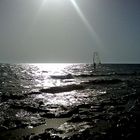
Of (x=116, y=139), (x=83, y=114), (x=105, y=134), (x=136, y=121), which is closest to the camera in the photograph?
(x=116, y=139)

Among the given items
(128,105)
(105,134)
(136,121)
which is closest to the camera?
(105,134)

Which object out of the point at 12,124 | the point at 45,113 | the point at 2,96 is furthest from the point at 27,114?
the point at 2,96

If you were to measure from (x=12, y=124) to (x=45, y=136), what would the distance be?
21.8 ft

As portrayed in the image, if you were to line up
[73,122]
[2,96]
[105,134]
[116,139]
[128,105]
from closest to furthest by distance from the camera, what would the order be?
[116,139] → [105,134] → [73,122] → [128,105] → [2,96]

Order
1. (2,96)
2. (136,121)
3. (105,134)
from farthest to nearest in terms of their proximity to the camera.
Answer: (2,96)
(136,121)
(105,134)

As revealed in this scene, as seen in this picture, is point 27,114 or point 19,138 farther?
point 27,114

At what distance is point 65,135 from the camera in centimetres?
2297

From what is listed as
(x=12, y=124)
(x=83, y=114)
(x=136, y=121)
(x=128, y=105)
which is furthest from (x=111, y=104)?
(x=12, y=124)

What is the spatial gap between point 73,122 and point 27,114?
Answer: 6.86m

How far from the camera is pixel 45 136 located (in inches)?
870

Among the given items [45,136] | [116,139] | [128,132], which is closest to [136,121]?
[128,132]

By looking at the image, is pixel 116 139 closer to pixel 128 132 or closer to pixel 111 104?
pixel 128 132

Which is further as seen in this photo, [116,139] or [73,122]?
[73,122]

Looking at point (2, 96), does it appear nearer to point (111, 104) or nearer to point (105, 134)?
point (111, 104)
